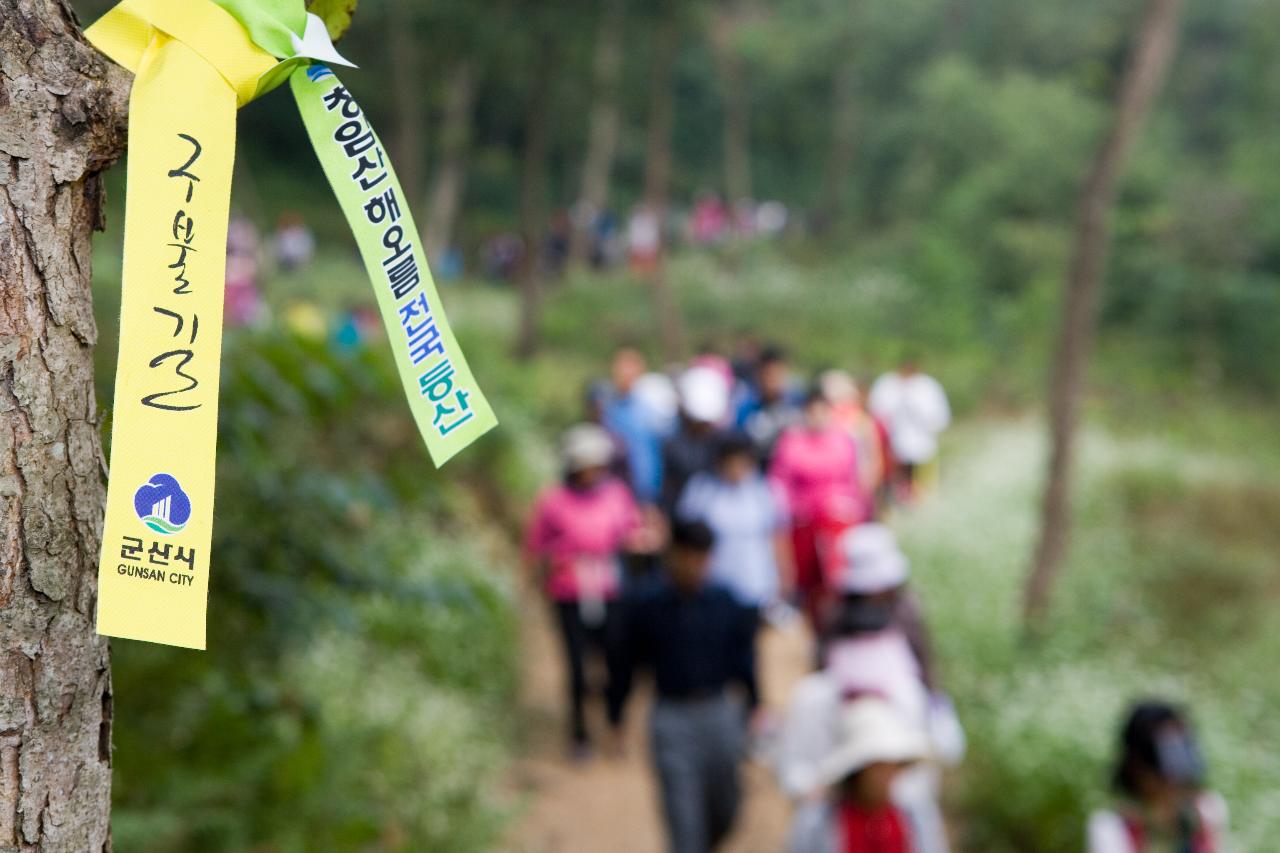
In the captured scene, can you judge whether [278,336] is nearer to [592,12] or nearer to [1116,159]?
[1116,159]

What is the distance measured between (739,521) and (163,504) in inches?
197

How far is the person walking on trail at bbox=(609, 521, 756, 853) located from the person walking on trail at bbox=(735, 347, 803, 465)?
4.10 meters

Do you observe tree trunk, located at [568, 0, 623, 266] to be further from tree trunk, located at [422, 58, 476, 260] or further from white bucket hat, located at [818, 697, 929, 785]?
white bucket hat, located at [818, 697, 929, 785]

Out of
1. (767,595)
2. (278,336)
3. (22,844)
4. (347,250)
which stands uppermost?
(347,250)

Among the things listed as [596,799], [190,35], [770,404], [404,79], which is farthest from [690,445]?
[404,79]

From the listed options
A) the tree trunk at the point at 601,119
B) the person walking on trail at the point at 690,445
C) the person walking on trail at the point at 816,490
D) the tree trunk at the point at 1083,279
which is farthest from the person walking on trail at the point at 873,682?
the tree trunk at the point at 601,119

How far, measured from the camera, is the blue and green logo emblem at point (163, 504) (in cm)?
119

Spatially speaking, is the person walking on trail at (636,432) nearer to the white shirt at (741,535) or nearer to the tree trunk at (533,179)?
the white shirt at (741,535)

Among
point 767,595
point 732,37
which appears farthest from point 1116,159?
point 732,37

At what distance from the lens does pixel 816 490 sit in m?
7.07

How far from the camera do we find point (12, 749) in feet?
3.93

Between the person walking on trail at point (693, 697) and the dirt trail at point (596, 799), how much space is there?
1.49m

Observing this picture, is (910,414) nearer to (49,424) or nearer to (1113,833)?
(1113,833)

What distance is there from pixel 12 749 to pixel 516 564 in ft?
27.4
